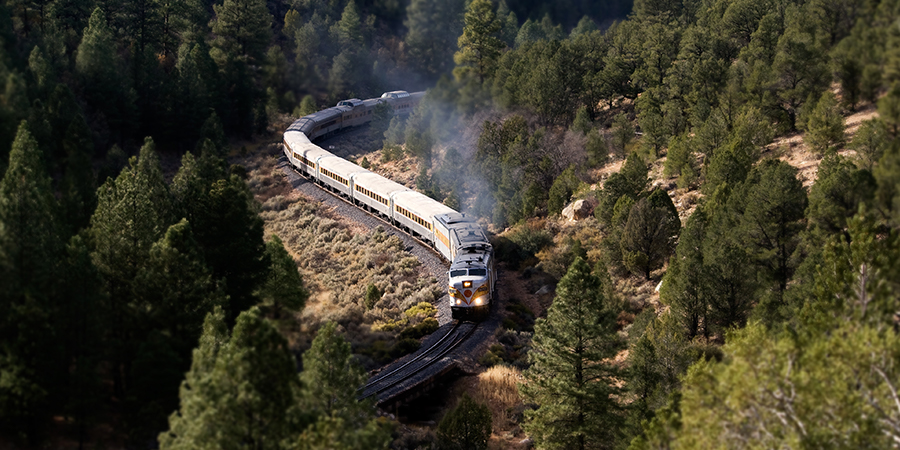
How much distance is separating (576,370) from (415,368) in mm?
10319

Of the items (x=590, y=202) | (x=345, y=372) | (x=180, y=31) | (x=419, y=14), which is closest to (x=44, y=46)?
(x=180, y=31)

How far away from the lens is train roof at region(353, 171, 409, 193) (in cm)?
5628

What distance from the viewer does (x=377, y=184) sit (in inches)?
2292

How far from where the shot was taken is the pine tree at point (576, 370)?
80.7 feet

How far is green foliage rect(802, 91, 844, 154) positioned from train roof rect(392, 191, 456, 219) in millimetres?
22394

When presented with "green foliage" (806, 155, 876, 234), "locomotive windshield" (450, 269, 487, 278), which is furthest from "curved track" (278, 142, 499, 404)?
"green foliage" (806, 155, 876, 234)

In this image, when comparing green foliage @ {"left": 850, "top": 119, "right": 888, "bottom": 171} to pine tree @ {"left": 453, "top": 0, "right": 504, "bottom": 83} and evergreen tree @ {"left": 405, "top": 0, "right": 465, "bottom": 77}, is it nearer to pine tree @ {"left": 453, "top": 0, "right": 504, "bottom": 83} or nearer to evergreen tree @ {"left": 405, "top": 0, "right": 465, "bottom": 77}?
pine tree @ {"left": 453, "top": 0, "right": 504, "bottom": 83}

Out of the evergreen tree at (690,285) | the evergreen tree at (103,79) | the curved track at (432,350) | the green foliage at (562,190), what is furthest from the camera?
the evergreen tree at (103,79)

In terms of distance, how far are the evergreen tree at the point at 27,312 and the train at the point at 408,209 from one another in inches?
757

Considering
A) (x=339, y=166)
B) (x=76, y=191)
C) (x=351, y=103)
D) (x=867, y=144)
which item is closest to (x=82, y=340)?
(x=76, y=191)

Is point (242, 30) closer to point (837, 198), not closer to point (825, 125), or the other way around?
point (825, 125)

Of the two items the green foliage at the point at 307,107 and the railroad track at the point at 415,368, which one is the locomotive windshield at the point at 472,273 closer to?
the railroad track at the point at 415,368

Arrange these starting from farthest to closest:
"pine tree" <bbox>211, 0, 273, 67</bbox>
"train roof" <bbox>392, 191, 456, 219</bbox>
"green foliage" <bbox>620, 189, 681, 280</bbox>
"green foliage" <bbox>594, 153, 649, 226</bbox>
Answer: "pine tree" <bbox>211, 0, 273, 67</bbox> < "train roof" <bbox>392, 191, 456, 219</bbox> < "green foliage" <bbox>594, 153, 649, 226</bbox> < "green foliage" <bbox>620, 189, 681, 280</bbox>

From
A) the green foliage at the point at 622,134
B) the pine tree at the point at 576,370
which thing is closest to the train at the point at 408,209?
the pine tree at the point at 576,370
